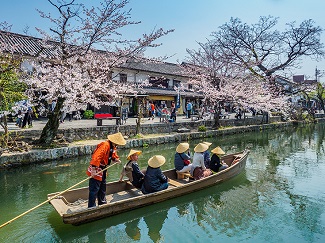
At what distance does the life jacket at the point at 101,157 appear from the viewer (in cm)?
576

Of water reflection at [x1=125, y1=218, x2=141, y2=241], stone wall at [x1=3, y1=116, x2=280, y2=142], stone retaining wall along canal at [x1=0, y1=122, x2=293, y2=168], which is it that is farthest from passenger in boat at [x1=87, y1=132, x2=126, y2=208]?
stone wall at [x1=3, y1=116, x2=280, y2=142]

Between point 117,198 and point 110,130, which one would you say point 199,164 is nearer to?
point 117,198

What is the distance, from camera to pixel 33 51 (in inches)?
727

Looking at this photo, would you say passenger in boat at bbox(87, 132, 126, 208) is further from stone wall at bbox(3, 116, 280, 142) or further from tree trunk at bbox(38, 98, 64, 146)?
stone wall at bbox(3, 116, 280, 142)

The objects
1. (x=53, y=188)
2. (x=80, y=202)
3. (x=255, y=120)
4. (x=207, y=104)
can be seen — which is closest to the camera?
(x=80, y=202)

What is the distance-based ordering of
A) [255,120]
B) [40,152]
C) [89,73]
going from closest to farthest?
1. [40,152]
2. [89,73]
3. [255,120]

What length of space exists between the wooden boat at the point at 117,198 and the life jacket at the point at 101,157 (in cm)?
78

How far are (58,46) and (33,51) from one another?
760cm

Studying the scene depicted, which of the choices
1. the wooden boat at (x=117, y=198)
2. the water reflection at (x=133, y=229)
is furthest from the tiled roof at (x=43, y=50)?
the water reflection at (x=133, y=229)

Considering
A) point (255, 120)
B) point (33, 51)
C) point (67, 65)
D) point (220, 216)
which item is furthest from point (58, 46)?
point (255, 120)

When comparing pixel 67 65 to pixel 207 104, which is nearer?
pixel 67 65

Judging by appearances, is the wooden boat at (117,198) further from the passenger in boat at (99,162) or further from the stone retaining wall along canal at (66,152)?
the stone retaining wall along canal at (66,152)

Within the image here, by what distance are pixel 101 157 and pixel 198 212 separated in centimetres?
307

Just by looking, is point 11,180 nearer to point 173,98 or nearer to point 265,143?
point 265,143
